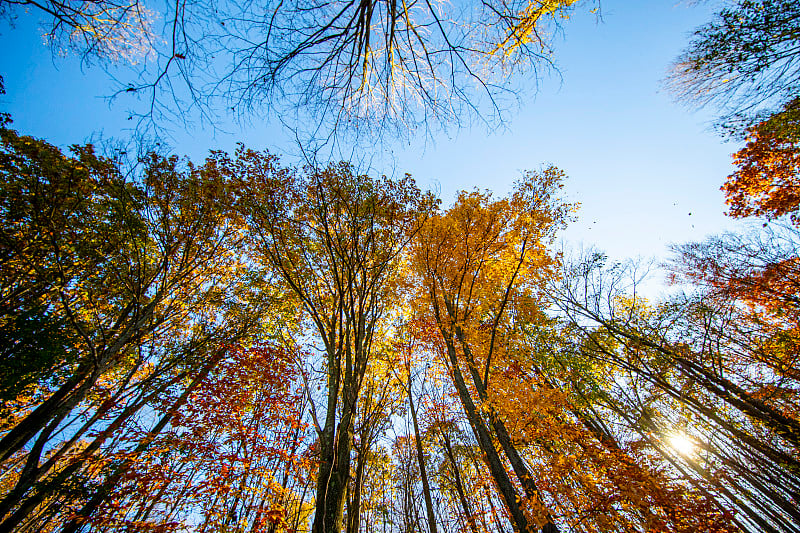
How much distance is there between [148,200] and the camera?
6105 mm

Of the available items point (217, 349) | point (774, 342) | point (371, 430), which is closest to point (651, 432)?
point (774, 342)

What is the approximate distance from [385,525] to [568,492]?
11.6m

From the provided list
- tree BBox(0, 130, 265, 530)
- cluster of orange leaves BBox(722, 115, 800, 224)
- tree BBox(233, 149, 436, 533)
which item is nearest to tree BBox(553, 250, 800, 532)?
cluster of orange leaves BBox(722, 115, 800, 224)

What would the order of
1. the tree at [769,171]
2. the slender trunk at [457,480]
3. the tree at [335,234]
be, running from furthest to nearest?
1. the slender trunk at [457,480]
2. the tree at [769,171]
3. the tree at [335,234]

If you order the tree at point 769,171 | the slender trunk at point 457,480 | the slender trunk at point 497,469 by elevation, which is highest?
the tree at point 769,171

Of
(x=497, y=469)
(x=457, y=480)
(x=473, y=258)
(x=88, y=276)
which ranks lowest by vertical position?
(x=497, y=469)

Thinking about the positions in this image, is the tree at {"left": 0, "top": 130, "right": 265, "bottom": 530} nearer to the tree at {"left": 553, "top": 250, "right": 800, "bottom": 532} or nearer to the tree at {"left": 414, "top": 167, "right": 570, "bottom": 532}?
the tree at {"left": 414, "top": 167, "right": 570, "bottom": 532}

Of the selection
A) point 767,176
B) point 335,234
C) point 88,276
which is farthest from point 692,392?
point 88,276

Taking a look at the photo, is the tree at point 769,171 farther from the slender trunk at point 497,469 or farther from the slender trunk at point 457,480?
the slender trunk at point 457,480

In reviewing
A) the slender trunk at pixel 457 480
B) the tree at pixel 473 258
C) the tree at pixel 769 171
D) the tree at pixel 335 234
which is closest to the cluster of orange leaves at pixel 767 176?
the tree at pixel 769 171

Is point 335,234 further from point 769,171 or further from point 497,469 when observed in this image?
point 769,171

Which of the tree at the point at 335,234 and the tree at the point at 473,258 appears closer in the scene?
the tree at the point at 335,234

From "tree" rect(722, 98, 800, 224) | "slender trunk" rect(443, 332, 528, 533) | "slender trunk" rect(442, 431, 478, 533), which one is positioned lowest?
"slender trunk" rect(443, 332, 528, 533)

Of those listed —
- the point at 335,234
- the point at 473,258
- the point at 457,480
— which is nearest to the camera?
the point at 335,234
